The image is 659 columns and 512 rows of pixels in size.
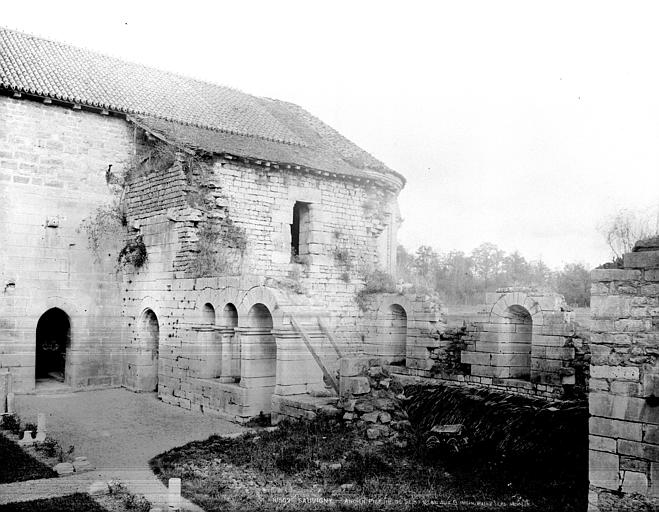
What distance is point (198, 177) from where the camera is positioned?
14.1 metres

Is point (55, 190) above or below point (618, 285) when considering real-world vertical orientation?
above

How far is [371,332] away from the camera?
16.7 m

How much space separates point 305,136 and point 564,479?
15.2 m

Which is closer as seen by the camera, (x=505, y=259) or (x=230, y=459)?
(x=230, y=459)

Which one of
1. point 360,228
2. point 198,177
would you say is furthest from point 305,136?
point 198,177

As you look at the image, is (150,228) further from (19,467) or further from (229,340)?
(19,467)

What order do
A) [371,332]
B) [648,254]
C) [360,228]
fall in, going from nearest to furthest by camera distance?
[648,254] → [371,332] → [360,228]

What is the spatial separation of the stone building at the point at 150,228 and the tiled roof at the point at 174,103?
0.07 meters

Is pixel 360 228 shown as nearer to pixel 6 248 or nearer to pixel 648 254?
pixel 6 248

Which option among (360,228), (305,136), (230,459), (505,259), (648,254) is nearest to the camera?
(648,254)

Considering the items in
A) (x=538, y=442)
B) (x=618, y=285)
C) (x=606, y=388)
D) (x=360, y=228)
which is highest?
(x=360, y=228)

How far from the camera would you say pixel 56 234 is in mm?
15406

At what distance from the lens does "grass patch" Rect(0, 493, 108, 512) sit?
20.2ft

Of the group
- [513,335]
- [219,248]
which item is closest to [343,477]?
[513,335]
